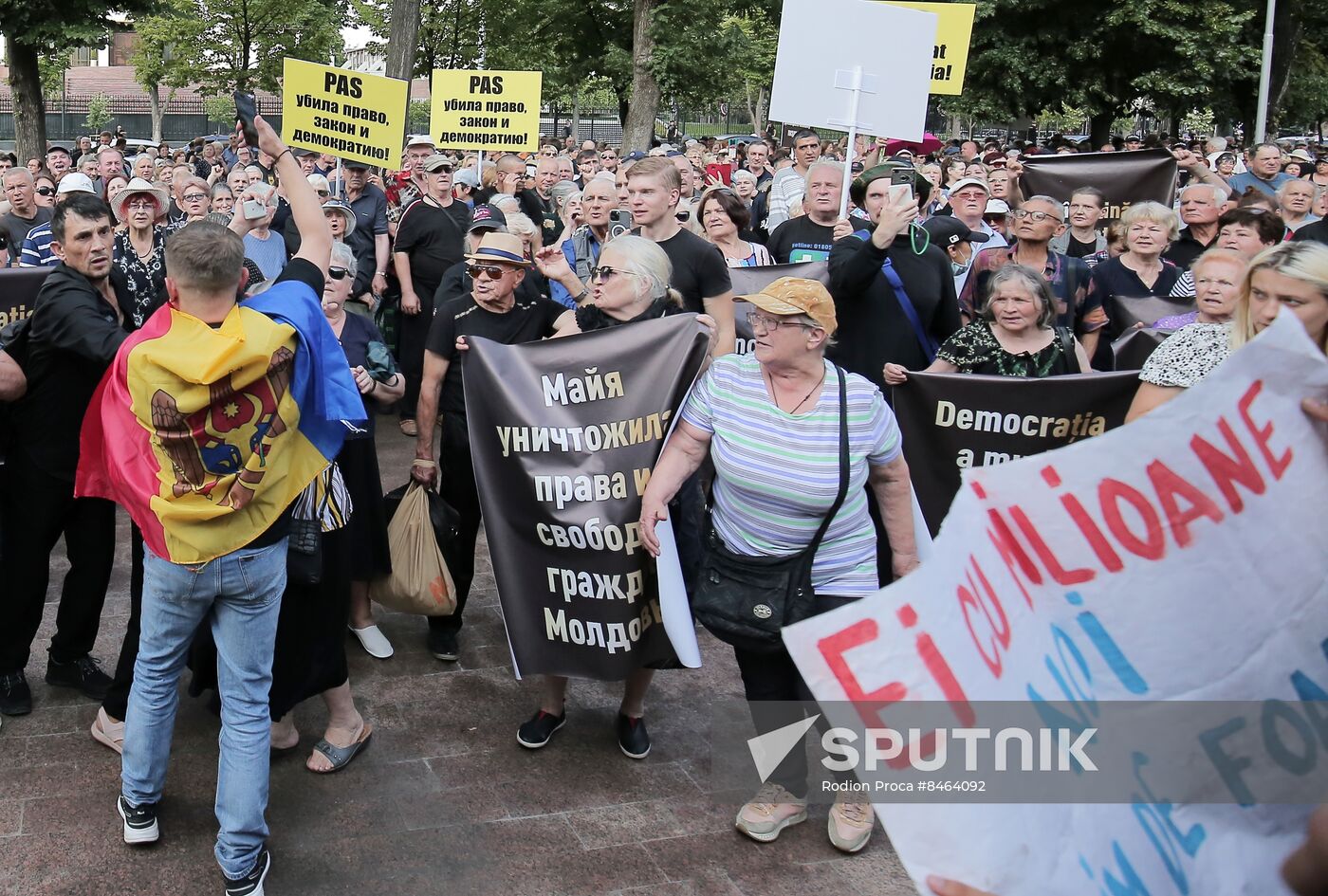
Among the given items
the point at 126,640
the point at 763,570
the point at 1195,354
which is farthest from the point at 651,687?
the point at 1195,354

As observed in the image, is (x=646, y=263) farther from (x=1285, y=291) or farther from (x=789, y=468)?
(x=1285, y=291)

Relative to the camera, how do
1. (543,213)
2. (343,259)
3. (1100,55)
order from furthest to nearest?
(1100,55) → (543,213) → (343,259)

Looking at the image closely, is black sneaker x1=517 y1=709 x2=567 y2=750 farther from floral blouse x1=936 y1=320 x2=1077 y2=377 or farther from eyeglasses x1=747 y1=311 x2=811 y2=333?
floral blouse x1=936 y1=320 x2=1077 y2=377

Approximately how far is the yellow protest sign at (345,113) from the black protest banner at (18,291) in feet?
13.1

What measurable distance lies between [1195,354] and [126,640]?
12.1 feet

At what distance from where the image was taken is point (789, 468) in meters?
3.96

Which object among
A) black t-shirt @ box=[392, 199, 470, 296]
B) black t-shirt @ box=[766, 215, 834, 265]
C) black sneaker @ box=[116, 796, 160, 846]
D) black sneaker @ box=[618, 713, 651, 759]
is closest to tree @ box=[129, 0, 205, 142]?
black t-shirt @ box=[392, 199, 470, 296]

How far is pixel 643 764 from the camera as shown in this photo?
4.87m

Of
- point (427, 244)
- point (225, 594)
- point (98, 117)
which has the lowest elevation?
point (98, 117)

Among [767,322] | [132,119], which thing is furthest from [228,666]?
[132,119]

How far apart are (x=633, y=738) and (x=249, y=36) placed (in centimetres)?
3807

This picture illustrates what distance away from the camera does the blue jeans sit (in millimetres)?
3779

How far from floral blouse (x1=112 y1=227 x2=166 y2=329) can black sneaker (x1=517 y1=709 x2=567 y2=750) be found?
6.66 ft

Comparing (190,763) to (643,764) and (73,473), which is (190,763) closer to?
(73,473)
